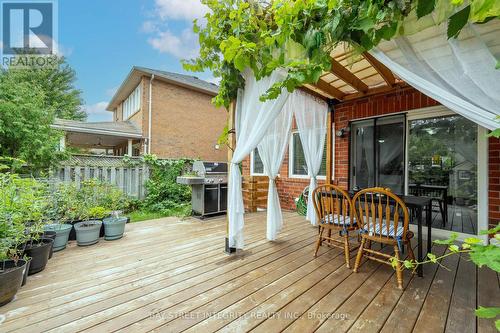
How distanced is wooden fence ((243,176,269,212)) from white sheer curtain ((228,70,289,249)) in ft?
9.22

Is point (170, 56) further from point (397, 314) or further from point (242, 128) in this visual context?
point (397, 314)

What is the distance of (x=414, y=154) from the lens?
376cm

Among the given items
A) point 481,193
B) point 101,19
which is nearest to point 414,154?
point 481,193

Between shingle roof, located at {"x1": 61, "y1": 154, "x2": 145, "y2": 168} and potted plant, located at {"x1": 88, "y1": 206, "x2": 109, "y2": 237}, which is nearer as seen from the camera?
potted plant, located at {"x1": 88, "y1": 206, "x2": 109, "y2": 237}

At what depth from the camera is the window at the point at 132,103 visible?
9.67 metres

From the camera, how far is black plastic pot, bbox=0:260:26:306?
1.83 meters

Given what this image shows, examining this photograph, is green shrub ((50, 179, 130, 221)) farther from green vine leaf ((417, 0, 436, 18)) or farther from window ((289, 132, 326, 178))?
green vine leaf ((417, 0, 436, 18))

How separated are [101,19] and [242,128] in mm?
9349

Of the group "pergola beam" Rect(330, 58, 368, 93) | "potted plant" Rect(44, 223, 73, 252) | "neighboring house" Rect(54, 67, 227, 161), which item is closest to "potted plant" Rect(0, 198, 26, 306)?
→ "potted plant" Rect(44, 223, 73, 252)

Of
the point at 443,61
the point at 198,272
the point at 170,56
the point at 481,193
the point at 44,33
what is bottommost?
the point at 198,272

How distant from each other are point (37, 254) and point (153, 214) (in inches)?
120

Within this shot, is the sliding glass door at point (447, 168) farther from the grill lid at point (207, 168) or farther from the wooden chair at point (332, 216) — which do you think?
the grill lid at point (207, 168)

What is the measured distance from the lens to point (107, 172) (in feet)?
18.2

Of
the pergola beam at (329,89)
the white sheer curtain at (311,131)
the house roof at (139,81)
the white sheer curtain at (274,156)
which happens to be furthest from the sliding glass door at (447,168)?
the house roof at (139,81)
